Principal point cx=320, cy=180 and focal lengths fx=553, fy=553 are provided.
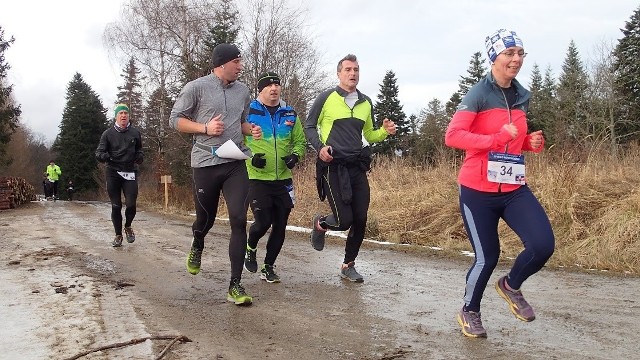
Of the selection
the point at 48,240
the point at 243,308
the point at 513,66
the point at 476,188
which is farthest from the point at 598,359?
the point at 48,240

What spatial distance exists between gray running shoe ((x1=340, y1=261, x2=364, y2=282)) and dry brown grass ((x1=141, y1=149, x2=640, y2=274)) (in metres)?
2.73

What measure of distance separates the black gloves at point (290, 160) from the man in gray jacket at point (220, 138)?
2.25 feet

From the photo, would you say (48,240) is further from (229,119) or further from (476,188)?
(476,188)

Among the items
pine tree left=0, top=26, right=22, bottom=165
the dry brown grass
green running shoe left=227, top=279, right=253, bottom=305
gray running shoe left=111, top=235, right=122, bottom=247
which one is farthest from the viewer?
pine tree left=0, top=26, right=22, bottom=165

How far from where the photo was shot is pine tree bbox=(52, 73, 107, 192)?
57156mm

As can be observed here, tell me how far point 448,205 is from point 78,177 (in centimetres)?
5430

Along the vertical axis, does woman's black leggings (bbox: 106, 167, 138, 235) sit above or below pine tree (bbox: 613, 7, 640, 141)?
below

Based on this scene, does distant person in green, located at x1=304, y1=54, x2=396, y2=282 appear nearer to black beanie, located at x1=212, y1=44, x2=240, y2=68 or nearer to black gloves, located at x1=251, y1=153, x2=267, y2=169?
black gloves, located at x1=251, y1=153, x2=267, y2=169

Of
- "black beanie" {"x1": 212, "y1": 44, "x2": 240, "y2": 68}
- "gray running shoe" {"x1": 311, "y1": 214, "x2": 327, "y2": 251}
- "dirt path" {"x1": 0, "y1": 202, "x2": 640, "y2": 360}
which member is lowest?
"dirt path" {"x1": 0, "y1": 202, "x2": 640, "y2": 360}

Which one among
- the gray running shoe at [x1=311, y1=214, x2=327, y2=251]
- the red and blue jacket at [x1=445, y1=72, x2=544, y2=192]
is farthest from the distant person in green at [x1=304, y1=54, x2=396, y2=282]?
the red and blue jacket at [x1=445, y1=72, x2=544, y2=192]

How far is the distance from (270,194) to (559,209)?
5234 mm

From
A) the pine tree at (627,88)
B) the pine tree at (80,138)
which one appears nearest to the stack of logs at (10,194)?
the pine tree at (80,138)

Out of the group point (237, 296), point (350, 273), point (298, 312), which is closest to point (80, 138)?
point (350, 273)

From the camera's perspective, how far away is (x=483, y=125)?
403cm
